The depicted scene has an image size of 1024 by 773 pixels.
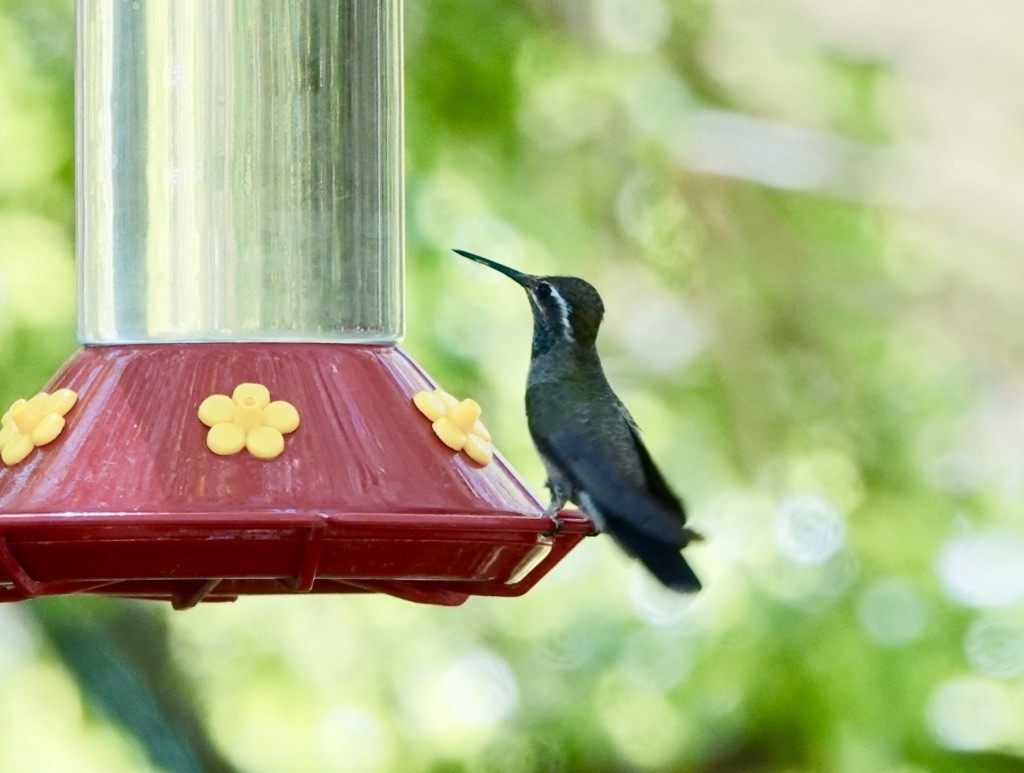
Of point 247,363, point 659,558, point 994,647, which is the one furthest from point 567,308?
point 994,647

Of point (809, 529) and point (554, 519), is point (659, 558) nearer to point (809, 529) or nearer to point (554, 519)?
point (554, 519)

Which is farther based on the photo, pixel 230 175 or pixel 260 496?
pixel 230 175

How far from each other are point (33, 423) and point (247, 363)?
372mm

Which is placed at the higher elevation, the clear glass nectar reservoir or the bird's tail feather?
the clear glass nectar reservoir

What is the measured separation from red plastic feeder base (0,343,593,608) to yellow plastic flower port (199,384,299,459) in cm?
2

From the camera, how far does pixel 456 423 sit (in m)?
2.99

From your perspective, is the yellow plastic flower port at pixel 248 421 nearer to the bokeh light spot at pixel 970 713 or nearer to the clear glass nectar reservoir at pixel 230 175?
the clear glass nectar reservoir at pixel 230 175

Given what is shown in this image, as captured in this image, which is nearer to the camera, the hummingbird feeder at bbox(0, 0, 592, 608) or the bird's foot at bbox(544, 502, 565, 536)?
the hummingbird feeder at bbox(0, 0, 592, 608)

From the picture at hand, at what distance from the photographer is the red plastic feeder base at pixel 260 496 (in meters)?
2.55

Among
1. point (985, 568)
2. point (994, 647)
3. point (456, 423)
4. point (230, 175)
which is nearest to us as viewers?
→ point (456, 423)

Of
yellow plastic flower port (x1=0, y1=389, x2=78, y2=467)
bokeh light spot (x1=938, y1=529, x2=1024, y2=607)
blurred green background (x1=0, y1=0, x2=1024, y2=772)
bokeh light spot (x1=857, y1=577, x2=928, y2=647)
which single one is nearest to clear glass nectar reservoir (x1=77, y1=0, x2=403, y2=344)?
yellow plastic flower port (x1=0, y1=389, x2=78, y2=467)

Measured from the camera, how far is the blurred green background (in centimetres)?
679

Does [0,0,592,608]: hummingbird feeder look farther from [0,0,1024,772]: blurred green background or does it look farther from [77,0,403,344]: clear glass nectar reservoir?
[0,0,1024,772]: blurred green background

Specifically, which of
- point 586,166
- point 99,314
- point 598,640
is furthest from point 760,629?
point 99,314
